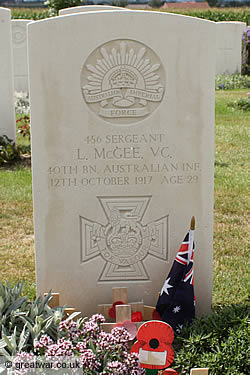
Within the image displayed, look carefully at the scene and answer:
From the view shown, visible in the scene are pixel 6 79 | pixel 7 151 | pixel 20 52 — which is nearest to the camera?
pixel 6 79

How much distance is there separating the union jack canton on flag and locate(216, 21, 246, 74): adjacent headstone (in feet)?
45.7

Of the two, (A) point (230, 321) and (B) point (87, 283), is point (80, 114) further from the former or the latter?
(A) point (230, 321)

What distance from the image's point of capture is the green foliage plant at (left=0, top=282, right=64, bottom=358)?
270 centimetres

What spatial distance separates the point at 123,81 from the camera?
10.4 ft

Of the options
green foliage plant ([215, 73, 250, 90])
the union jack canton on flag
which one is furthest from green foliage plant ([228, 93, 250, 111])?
the union jack canton on flag

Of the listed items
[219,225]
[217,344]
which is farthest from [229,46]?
[217,344]

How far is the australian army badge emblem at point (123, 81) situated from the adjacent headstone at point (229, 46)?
13642 millimetres

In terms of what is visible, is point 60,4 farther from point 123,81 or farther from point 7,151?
point 123,81

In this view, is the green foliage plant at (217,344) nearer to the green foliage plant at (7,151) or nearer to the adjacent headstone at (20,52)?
the green foliage plant at (7,151)

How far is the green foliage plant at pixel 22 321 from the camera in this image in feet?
8.86

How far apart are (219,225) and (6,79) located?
12.0 ft

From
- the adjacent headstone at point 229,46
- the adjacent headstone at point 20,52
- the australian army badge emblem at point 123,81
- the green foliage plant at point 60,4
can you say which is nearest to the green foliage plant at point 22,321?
the australian army badge emblem at point 123,81

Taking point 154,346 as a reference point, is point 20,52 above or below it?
above

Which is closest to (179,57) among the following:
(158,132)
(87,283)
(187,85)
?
(187,85)
